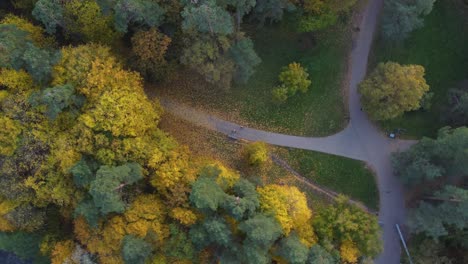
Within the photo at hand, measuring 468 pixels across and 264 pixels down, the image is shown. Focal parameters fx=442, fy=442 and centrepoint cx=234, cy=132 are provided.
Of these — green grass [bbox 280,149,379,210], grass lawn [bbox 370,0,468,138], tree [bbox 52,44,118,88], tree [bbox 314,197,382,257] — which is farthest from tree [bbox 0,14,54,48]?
grass lawn [bbox 370,0,468,138]

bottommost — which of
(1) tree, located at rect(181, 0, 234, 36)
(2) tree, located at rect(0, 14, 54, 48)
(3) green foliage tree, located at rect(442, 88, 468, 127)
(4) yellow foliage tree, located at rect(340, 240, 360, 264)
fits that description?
(4) yellow foliage tree, located at rect(340, 240, 360, 264)

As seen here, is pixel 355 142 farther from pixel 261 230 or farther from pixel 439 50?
pixel 261 230

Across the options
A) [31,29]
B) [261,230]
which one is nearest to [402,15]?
[261,230]

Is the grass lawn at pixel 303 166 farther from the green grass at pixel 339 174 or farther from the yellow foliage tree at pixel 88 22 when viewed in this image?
the yellow foliage tree at pixel 88 22

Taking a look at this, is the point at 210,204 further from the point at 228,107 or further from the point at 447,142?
the point at 447,142

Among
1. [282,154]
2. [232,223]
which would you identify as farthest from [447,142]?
[232,223]

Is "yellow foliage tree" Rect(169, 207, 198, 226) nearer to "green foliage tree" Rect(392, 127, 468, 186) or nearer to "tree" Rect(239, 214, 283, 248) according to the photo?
"tree" Rect(239, 214, 283, 248)

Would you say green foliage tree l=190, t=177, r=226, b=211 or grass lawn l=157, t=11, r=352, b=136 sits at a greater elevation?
grass lawn l=157, t=11, r=352, b=136
